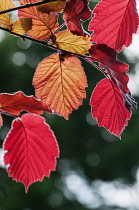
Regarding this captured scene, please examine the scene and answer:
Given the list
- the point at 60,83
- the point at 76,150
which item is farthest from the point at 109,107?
the point at 76,150

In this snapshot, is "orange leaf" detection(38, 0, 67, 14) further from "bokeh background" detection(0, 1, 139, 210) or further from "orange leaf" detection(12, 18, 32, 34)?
"bokeh background" detection(0, 1, 139, 210)

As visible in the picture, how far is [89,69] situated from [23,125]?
6378mm

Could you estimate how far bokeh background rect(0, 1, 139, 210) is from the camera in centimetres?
656

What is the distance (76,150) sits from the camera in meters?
6.91

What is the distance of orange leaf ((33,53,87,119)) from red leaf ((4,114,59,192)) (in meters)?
0.07

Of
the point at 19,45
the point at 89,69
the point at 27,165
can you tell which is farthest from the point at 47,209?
the point at 27,165

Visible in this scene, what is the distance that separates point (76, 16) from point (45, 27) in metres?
0.03

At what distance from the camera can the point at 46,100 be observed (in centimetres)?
45

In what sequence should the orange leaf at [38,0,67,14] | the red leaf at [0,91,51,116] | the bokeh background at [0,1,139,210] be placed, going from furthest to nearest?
1. the bokeh background at [0,1,139,210]
2. the red leaf at [0,91,51,116]
3. the orange leaf at [38,0,67,14]

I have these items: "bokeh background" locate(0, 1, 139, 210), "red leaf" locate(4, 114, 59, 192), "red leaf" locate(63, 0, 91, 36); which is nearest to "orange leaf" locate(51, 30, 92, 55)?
"red leaf" locate(63, 0, 91, 36)

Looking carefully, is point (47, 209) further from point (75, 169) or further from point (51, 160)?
point (51, 160)

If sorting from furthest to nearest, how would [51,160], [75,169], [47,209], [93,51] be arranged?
[75,169], [47,209], [51,160], [93,51]

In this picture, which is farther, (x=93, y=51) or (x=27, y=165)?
(x=27, y=165)

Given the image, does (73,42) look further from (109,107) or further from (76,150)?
(76,150)
